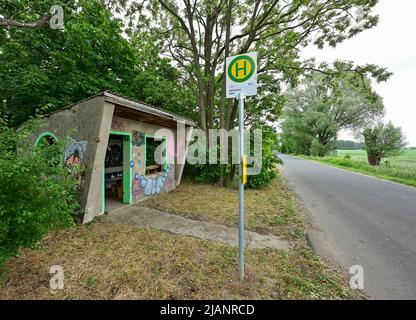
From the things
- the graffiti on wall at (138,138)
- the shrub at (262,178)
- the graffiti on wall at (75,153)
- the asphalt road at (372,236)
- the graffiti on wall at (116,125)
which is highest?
the graffiti on wall at (116,125)

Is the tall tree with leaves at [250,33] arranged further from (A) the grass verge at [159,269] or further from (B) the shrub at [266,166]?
(A) the grass verge at [159,269]

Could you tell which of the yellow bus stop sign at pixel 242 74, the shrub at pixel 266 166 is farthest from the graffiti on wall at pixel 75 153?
the shrub at pixel 266 166

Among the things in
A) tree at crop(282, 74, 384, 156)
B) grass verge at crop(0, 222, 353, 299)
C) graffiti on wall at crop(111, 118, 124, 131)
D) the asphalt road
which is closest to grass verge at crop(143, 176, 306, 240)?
the asphalt road

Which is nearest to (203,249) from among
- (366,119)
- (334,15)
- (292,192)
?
(292,192)

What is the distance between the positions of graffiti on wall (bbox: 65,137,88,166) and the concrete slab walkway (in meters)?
1.63

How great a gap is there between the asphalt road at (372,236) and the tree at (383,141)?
495 inches

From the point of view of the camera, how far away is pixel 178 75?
10.8 m

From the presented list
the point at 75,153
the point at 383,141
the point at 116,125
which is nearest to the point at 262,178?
the point at 116,125

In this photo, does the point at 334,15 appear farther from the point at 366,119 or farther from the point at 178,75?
the point at 366,119

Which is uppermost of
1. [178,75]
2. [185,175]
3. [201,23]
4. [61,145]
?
[201,23]

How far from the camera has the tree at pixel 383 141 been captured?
51.5ft

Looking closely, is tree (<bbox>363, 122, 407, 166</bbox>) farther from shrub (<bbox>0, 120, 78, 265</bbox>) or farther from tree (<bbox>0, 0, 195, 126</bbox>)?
shrub (<bbox>0, 120, 78, 265</bbox>)
